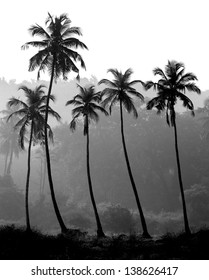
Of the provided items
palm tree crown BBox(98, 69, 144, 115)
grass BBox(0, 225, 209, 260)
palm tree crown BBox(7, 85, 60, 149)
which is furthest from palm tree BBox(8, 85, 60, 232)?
grass BBox(0, 225, 209, 260)

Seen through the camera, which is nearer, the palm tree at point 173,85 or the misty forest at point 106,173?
the misty forest at point 106,173

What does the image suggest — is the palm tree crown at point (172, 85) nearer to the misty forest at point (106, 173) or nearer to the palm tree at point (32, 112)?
the misty forest at point (106, 173)

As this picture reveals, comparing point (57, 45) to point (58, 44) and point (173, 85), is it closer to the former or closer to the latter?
point (58, 44)

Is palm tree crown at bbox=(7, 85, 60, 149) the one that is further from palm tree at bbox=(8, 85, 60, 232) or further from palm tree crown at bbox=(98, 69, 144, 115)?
palm tree crown at bbox=(98, 69, 144, 115)

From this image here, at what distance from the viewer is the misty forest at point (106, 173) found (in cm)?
2239

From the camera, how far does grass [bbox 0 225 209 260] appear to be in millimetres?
18109

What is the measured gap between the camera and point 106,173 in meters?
63.2

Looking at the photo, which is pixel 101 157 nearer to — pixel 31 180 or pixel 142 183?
pixel 142 183

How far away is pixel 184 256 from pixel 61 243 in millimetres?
8427

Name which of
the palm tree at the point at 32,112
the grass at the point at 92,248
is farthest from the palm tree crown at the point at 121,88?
the grass at the point at 92,248

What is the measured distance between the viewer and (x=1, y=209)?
50.9 m

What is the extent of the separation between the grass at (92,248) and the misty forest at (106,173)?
0.20 feet
